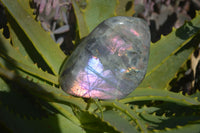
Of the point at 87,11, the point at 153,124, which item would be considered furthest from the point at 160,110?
the point at 87,11

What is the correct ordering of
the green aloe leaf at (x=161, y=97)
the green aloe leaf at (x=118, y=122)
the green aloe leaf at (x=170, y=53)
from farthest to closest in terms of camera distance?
the green aloe leaf at (x=170, y=53) → the green aloe leaf at (x=161, y=97) → the green aloe leaf at (x=118, y=122)

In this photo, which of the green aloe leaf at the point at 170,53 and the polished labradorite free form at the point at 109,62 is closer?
the polished labradorite free form at the point at 109,62

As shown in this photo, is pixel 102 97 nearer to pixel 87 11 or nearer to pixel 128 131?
pixel 128 131

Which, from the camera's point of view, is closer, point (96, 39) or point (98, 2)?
point (96, 39)

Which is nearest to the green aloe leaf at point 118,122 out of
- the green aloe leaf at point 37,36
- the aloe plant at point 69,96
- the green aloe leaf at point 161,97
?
the aloe plant at point 69,96

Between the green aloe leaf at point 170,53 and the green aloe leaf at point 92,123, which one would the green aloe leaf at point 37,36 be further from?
the green aloe leaf at point 170,53

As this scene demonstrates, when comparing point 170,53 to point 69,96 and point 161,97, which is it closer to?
point 161,97
